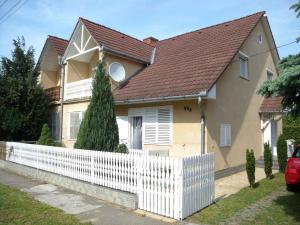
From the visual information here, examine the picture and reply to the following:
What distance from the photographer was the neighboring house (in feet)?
41.7

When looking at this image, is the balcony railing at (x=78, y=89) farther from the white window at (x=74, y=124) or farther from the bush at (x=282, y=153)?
the bush at (x=282, y=153)

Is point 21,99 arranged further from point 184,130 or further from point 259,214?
point 259,214

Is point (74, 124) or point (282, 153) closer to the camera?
point (282, 153)

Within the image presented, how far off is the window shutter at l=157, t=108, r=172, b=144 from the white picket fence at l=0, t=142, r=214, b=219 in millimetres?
4421

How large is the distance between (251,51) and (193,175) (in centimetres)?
1124

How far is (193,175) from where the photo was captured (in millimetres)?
7645

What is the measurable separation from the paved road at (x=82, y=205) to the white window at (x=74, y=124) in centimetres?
702

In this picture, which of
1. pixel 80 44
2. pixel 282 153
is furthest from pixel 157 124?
pixel 80 44

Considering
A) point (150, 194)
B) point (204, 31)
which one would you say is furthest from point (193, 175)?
point (204, 31)

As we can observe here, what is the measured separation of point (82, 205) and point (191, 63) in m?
9.21

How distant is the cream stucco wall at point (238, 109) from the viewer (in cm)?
1282

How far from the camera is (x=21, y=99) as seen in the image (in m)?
18.8

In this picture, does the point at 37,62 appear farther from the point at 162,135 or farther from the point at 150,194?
the point at 150,194

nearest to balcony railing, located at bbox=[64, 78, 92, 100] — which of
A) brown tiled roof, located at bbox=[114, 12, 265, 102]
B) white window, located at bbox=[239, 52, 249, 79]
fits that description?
brown tiled roof, located at bbox=[114, 12, 265, 102]
